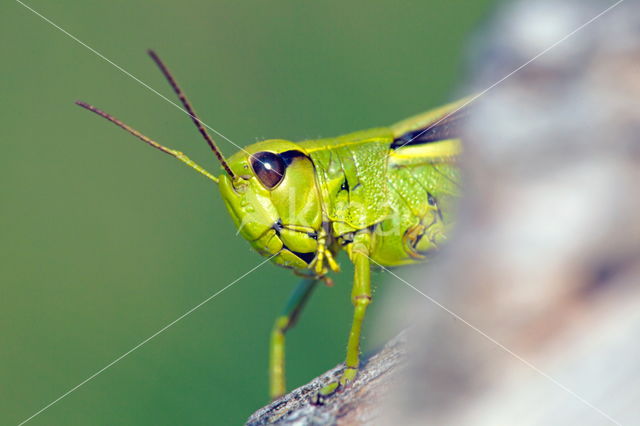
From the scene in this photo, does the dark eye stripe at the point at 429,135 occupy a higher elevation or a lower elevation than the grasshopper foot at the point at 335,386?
higher

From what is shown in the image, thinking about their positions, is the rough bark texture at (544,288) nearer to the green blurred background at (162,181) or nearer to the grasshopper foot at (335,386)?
the grasshopper foot at (335,386)

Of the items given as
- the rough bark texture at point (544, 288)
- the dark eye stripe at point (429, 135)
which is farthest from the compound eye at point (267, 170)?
the rough bark texture at point (544, 288)

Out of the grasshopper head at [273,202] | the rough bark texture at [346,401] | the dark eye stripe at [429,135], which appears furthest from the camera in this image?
the dark eye stripe at [429,135]

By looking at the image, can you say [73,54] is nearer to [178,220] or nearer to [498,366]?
[178,220]

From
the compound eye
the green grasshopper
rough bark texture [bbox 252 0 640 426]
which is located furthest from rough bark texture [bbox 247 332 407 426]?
the compound eye

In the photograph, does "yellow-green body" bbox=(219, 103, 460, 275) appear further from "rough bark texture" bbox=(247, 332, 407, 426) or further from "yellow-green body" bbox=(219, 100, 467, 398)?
"rough bark texture" bbox=(247, 332, 407, 426)

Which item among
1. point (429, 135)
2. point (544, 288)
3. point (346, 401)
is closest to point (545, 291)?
point (544, 288)

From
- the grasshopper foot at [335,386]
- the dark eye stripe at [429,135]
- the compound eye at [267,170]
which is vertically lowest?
the grasshopper foot at [335,386]
